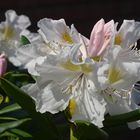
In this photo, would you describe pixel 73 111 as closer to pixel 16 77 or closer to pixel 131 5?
pixel 16 77

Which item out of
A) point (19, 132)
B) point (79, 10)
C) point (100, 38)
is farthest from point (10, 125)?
point (79, 10)

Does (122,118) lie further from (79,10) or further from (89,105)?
(79,10)

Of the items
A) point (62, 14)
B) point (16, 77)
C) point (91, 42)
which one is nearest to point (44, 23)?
point (91, 42)

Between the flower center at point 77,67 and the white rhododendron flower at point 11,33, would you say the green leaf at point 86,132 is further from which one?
the white rhododendron flower at point 11,33

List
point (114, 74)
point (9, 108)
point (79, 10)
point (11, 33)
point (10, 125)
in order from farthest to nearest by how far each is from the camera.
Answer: point (79, 10) → point (11, 33) → point (9, 108) → point (10, 125) → point (114, 74)

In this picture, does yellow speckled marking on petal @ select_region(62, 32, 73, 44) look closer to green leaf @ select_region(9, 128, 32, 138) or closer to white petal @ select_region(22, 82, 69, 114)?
white petal @ select_region(22, 82, 69, 114)

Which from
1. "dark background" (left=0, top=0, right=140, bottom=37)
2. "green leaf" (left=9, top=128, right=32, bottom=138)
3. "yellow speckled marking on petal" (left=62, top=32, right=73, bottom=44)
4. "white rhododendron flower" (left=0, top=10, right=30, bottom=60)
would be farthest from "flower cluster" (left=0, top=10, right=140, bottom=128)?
"dark background" (left=0, top=0, right=140, bottom=37)

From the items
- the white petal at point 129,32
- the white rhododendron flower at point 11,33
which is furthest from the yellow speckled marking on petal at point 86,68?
the white rhododendron flower at point 11,33
